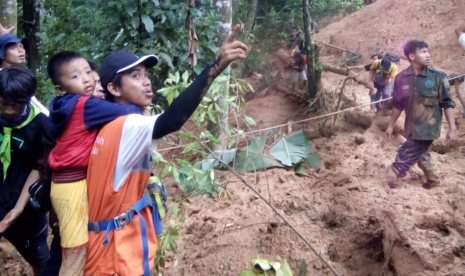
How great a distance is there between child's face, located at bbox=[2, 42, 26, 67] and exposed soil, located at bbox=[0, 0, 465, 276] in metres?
1.88

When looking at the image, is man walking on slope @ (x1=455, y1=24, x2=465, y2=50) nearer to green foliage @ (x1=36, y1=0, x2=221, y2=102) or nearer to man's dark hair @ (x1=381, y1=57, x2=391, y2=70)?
man's dark hair @ (x1=381, y1=57, x2=391, y2=70)

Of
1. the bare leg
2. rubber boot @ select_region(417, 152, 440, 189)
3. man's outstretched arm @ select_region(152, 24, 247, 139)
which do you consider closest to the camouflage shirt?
rubber boot @ select_region(417, 152, 440, 189)

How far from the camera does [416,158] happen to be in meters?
5.37

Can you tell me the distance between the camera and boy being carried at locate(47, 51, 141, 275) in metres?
2.29

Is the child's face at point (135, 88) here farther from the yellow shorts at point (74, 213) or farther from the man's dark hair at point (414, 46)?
the man's dark hair at point (414, 46)

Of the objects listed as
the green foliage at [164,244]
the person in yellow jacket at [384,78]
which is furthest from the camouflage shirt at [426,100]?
the green foliage at [164,244]

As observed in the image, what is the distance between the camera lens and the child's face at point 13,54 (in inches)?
146

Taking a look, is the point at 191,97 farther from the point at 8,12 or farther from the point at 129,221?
the point at 8,12

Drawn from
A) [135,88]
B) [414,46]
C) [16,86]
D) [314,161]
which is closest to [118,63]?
[135,88]

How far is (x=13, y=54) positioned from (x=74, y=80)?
1391 millimetres

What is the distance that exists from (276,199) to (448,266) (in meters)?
1.93

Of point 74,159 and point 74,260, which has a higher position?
point 74,159

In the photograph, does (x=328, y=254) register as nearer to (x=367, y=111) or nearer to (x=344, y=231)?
(x=344, y=231)

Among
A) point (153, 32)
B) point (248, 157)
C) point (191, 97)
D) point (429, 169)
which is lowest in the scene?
point (429, 169)
